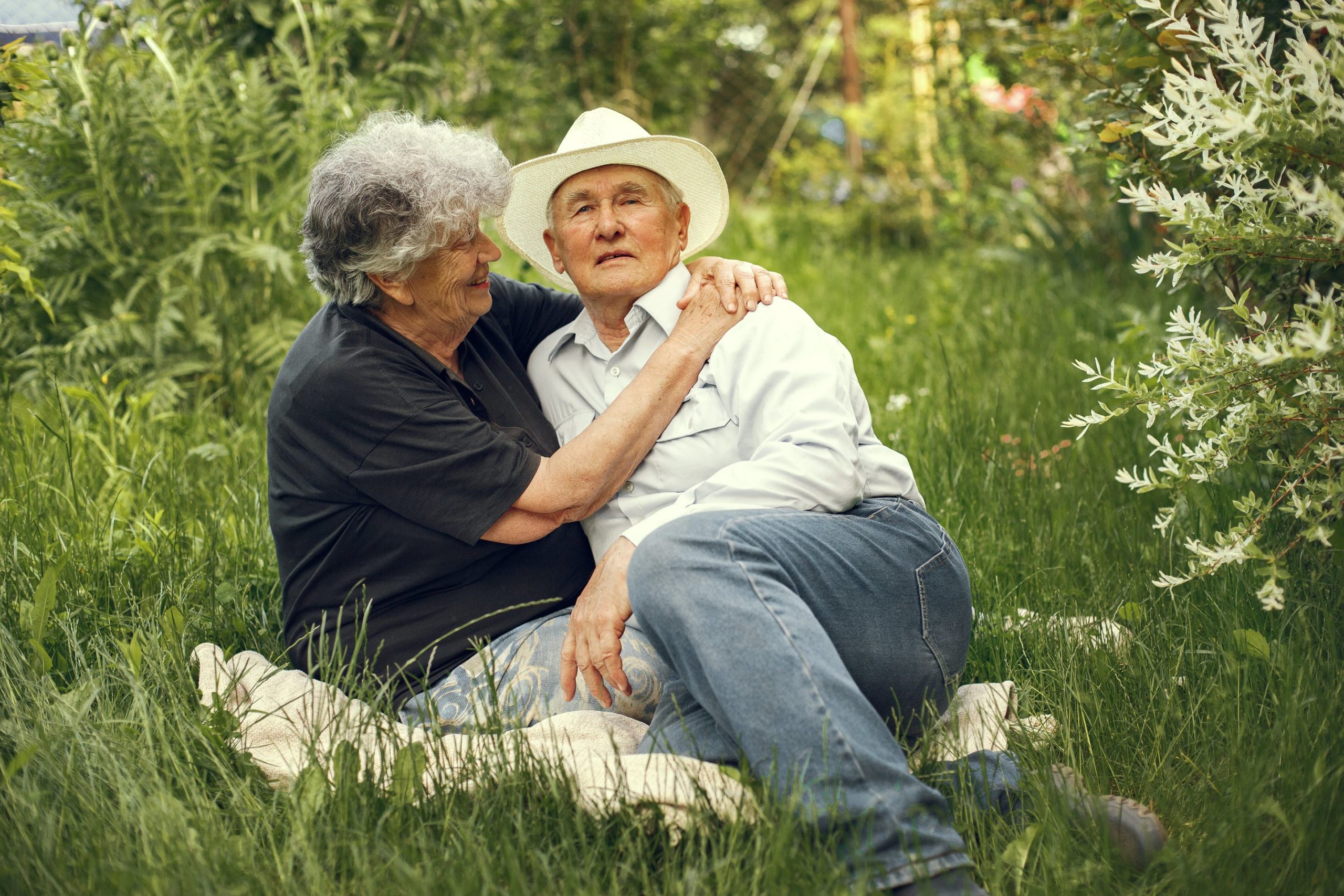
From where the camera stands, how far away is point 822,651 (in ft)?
6.56

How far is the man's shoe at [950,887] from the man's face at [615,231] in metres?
1.61

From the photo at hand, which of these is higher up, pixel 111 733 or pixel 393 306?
pixel 393 306

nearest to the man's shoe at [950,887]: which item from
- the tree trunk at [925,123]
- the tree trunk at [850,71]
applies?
the tree trunk at [925,123]

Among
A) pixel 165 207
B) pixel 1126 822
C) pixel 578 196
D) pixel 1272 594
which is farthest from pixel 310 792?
pixel 165 207

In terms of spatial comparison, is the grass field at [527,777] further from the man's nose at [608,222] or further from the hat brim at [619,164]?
the man's nose at [608,222]

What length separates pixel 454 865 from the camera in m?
1.83

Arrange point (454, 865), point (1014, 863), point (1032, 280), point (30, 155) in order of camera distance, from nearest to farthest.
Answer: point (454, 865) → point (1014, 863) → point (30, 155) → point (1032, 280)

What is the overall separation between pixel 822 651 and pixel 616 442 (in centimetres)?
78

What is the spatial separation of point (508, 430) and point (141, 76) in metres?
2.88

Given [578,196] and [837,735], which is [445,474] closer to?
[578,196]

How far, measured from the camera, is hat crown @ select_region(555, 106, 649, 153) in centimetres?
285

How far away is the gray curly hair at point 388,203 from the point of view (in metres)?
2.57

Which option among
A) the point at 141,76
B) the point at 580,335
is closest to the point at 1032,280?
the point at 580,335

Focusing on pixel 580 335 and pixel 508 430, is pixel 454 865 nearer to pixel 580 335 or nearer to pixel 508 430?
pixel 508 430
